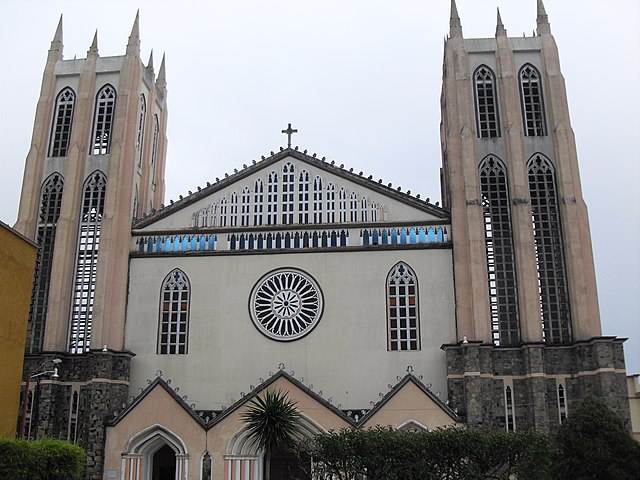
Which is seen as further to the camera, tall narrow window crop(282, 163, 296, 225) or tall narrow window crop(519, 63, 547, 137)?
tall narrow window crop(519, 63, 547, 137)

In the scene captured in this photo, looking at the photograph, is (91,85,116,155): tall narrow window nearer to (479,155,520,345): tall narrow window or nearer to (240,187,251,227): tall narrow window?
(240,187,251,227): tall narrow window

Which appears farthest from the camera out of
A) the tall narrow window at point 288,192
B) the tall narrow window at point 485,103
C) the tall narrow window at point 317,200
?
the tall narrow window at point 485,103

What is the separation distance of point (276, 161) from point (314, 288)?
6.83 m

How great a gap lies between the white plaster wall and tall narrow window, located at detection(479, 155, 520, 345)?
6.08 ft

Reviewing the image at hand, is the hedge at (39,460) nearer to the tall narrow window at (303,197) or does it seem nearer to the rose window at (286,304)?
the rose window at (286,304)

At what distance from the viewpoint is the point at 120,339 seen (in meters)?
34.7

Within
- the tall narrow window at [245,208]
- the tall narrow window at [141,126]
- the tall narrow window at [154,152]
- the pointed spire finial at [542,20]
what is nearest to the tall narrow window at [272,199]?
the tall narrow window at [245,208]

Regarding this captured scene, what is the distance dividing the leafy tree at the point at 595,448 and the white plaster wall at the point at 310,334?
10.6 m

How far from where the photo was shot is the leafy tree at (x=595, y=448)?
2150cm

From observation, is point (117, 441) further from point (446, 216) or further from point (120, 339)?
point (446, 216)

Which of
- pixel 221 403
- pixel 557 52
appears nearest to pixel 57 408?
pixel 221 403

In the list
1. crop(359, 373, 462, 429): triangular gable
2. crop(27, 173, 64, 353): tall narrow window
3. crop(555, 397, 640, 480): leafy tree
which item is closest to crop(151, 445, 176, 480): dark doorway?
crop(27, 173, 64, 353): tall narrow window

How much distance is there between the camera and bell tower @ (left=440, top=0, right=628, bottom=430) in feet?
104

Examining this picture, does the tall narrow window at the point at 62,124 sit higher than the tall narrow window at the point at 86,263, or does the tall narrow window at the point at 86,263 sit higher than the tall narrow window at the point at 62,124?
the tall narrow window at the point at 62,124
